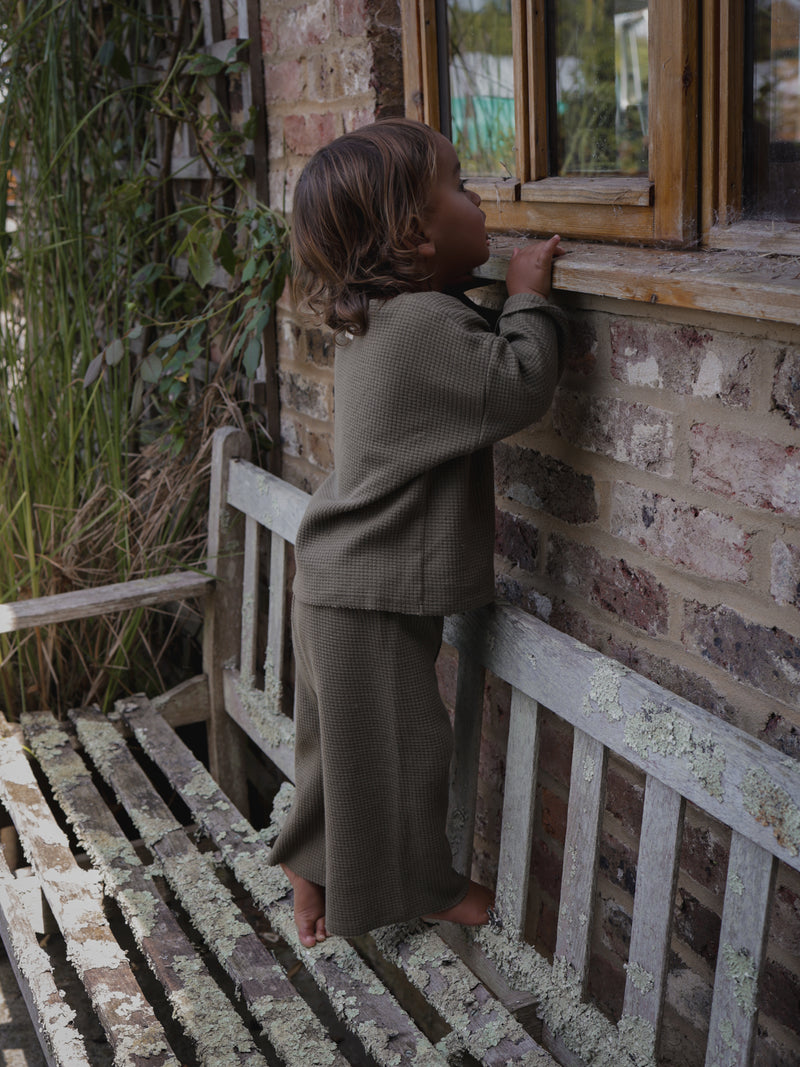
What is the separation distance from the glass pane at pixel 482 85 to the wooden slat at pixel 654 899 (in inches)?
42.8

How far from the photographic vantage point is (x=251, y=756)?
10.4 ft

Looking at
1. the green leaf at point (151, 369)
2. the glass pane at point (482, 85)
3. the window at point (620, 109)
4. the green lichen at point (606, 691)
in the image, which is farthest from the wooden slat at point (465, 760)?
the green leaf at point (151, 369)

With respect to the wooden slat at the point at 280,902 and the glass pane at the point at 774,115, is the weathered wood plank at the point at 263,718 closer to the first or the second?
the wooden slat at the point at 280,902

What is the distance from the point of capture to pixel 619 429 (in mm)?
1583

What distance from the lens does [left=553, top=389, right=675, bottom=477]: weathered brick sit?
151cm

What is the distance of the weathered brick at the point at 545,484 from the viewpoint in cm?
169

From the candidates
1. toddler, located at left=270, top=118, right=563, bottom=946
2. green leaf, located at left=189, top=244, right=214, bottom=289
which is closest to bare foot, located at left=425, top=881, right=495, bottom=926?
toddler, located at left=270, top=118, right=563, bottom=946

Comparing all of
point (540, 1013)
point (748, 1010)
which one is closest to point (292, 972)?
point (540, 1013)

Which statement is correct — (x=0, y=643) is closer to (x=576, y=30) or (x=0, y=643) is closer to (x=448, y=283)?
(x=448, y=283)

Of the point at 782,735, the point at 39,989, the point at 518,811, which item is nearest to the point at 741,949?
the point at 782,735

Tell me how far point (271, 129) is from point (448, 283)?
106 centimetres

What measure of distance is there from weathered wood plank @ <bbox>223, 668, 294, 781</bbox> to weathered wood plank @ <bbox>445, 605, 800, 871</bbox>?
761 millimetres

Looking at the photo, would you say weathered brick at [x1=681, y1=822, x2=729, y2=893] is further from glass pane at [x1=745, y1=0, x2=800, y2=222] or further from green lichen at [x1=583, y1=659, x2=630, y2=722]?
glass pane at [x1=745, y1=0, x2=800, y2=222]

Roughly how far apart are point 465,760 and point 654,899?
49 centimetres
